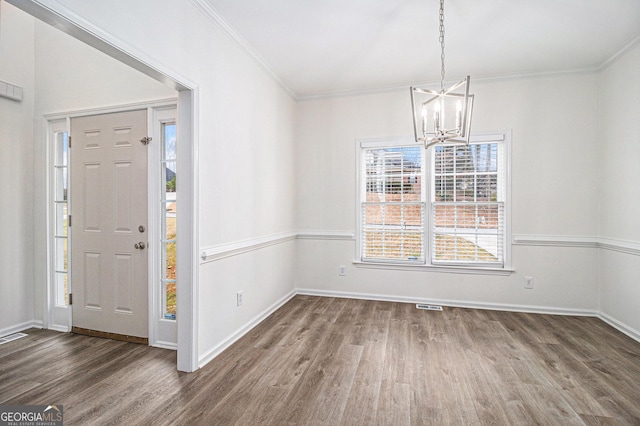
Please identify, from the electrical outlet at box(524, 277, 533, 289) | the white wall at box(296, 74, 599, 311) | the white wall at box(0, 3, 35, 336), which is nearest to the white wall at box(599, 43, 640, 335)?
the white wall at box(296, 74, 599, 311)

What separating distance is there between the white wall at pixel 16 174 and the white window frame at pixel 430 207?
3810mm

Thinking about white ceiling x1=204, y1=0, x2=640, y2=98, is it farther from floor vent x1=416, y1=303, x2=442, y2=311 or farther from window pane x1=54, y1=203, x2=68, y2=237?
floor vent x1=416, y1=303, x2=442, y2=311

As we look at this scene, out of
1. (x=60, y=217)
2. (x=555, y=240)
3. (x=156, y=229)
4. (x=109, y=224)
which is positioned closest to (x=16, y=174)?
(x=60, y=217)

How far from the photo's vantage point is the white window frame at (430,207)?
396 cm

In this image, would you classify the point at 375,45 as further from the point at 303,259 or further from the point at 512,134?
A: the point at 303,259

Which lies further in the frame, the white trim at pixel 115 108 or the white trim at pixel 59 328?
the white trim at pixel 59 328

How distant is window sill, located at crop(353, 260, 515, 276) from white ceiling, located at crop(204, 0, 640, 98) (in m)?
Answer: 2.40

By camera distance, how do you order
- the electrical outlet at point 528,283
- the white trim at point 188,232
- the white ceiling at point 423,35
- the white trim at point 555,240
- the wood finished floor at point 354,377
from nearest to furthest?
1. the wood finished floor at point 354,377
2. the white trim at point 188,232
3. the white ceiling at point 423,35
4. the white trim at point 555,240
5. the electrical outlet at point 528,283

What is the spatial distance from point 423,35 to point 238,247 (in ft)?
8.90

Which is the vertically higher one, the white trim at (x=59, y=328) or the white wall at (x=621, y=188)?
the white wall at (x=621, y=188)

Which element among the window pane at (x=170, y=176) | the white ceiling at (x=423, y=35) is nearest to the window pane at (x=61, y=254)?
the window pane at (x=170, y=176)

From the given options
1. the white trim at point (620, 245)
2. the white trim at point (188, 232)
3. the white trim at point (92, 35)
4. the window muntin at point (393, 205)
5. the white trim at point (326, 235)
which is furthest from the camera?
the white trim at point (326, 235)

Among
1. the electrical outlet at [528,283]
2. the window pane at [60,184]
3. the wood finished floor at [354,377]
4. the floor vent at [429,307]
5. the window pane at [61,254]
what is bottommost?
the wood finished floor at [354,377]

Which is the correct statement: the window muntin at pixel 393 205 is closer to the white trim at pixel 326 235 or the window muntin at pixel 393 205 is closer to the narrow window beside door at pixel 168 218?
the white trim at pixel 326 235
